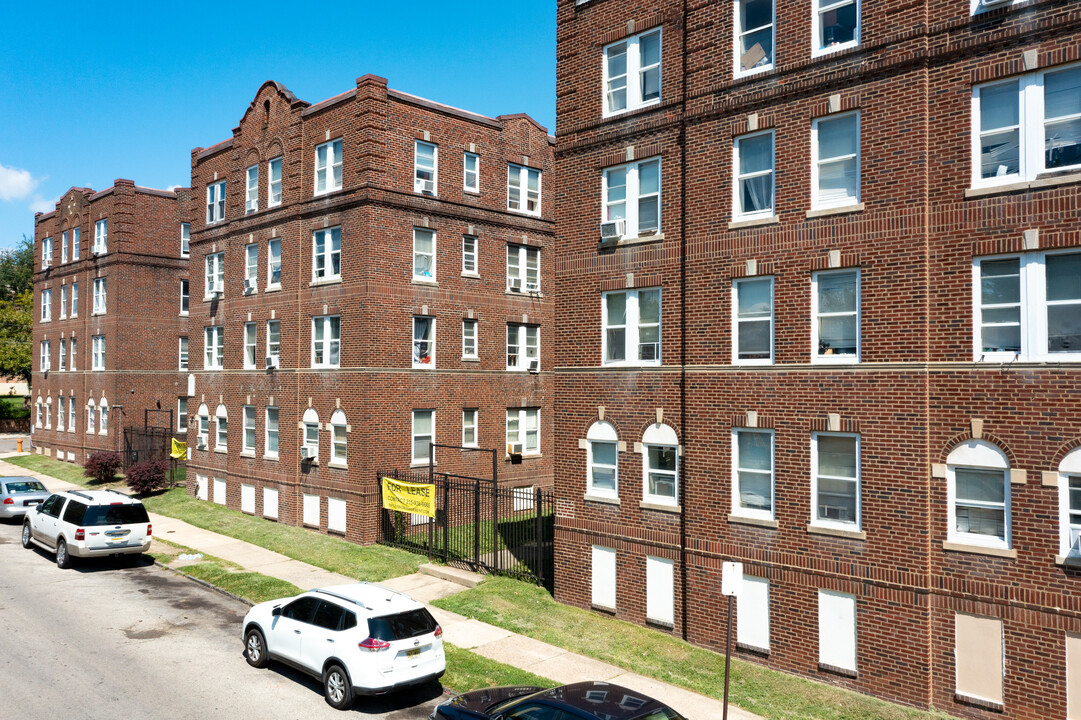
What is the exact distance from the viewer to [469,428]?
29.2 metres

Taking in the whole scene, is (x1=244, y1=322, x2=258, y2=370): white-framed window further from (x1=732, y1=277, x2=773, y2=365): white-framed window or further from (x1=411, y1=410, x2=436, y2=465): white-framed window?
(x1=732, y1=277, x2=773, y2=365): white-framed window

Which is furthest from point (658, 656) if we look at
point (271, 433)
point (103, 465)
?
point (103, 465)

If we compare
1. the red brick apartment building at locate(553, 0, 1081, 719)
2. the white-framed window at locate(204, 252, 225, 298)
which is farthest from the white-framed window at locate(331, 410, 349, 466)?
the red brick apartment building at locate(553, 0, 1081, 719)

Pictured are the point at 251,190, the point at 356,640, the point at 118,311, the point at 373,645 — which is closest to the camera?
the point at 373,645

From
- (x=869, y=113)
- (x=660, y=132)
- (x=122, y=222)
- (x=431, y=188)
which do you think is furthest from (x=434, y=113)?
(x=122, y=222)

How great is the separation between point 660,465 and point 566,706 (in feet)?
28.7

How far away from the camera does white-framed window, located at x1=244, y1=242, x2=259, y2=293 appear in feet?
101

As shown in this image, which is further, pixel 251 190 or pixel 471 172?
pixel 251 190

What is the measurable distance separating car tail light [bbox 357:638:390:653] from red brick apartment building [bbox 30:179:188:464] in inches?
1346

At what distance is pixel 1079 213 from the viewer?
40.8 ft

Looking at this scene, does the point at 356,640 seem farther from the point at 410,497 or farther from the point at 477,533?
the point at 410,497

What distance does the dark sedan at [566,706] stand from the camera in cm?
940

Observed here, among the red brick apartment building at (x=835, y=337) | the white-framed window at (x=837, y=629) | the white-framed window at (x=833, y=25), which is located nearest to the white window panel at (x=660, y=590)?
the red brick apartment building at (x=835, y=337)

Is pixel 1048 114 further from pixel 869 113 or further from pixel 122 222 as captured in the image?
pixel 122 222
